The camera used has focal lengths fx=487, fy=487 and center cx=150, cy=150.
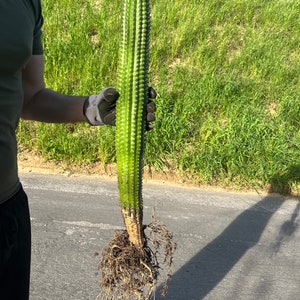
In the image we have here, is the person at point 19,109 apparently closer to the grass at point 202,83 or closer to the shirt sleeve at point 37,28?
the shirt sleeve at point 37,28

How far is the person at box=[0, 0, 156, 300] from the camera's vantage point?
1.57 metres

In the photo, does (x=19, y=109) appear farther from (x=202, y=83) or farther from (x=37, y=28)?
(x=202, y=83)

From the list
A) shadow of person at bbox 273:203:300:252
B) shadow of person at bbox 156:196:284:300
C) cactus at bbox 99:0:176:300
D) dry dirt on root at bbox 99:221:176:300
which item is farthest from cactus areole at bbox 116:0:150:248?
shadow of person at bbox 273:203:300:252

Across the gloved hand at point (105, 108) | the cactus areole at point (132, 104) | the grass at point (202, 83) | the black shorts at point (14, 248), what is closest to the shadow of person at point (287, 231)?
the grass at point (202, 83)

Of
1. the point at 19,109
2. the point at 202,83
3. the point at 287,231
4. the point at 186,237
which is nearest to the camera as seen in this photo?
the point at 19,109

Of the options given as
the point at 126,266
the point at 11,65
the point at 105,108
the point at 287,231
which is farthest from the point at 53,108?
the point at 287,231

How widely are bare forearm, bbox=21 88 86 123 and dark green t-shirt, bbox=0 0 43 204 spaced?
13.6 inches

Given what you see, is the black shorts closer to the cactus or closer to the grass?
the cactus

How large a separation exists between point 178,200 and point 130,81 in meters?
2.65

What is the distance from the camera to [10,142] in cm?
168

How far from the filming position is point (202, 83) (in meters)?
5.61

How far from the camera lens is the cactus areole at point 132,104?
5.64 feet

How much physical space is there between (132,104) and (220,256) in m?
2.12

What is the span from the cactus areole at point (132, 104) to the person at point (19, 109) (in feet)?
0.21
